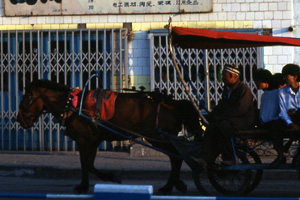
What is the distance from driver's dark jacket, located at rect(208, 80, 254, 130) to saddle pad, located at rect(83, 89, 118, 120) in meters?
1.57

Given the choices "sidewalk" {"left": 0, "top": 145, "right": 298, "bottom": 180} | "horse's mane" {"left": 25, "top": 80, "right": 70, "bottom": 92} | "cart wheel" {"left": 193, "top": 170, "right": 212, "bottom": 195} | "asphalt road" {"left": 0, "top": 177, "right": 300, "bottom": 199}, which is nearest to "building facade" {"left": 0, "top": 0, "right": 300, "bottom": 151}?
"sidewalk" {"left": 0, "top": 145, "right": 298, "bottom": 180}

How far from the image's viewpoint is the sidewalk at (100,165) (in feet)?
34.1

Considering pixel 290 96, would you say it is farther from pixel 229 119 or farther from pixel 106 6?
pixel 106 6

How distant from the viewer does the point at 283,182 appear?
996cm

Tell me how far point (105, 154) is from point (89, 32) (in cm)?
282

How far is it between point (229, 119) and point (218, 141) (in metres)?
0.37

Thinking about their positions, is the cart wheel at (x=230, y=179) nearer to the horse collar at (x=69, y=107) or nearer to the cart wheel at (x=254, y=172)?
the cart wheel at (x=254, y=172)

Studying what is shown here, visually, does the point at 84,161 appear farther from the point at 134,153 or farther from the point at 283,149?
the point at 134,153

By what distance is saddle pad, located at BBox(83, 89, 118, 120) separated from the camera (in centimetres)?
812

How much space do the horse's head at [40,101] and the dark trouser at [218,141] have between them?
7.45 feet

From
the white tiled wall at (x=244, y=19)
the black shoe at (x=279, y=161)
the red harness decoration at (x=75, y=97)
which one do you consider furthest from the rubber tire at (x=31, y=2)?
the black shoe at (x=279, y=161)

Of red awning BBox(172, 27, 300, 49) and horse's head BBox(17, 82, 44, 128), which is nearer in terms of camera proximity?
red awning BBox(172, 27, 300, 49)

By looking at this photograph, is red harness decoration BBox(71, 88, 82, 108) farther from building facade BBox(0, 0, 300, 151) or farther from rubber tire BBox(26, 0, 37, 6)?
rubber tire BBox(26, 0, 37, 6)

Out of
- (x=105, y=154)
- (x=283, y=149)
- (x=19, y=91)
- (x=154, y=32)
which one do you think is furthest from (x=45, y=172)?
(x=283, y=149)
